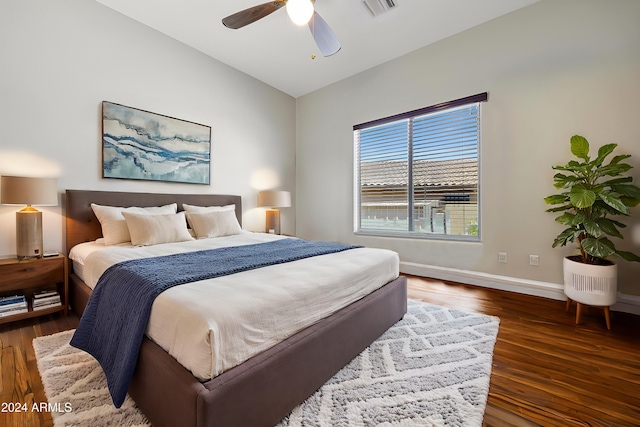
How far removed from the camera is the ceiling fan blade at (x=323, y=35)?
2.27 m

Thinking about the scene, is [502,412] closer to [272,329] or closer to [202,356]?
[272,329]

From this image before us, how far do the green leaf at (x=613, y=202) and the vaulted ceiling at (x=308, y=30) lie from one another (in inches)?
83.3

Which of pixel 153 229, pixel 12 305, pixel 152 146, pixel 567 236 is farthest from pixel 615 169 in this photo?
pixel 12 305

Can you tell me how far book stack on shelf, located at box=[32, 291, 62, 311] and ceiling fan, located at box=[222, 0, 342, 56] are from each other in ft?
8.93

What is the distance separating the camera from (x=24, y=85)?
2.39 metres

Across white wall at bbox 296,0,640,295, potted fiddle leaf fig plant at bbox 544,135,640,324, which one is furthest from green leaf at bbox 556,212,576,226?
white wall at bbox 296,0,640,295

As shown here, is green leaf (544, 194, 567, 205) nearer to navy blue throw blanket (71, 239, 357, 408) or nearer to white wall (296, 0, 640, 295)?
white wall (296, 0, 640, 295)

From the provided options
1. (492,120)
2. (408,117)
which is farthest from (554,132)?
(408,117)

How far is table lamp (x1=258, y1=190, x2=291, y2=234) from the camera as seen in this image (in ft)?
13.4

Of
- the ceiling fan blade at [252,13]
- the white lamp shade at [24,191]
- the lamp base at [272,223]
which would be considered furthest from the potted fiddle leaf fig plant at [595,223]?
the white lamp shade at [24,191]

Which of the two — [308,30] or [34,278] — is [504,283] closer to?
[308,30]

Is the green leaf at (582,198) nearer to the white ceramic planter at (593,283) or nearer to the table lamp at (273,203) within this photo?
the white ceramic planter at (593,283)

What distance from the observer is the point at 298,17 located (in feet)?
6.61

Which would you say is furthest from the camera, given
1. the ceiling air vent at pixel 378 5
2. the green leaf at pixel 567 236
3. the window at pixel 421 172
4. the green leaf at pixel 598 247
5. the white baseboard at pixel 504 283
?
A: the window at pixel 421 172
